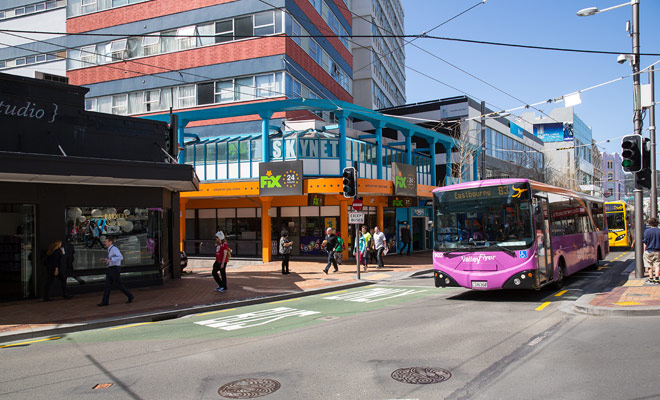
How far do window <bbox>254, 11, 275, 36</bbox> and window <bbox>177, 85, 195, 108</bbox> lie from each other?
5281 millimetres

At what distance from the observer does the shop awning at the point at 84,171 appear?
10539 mm

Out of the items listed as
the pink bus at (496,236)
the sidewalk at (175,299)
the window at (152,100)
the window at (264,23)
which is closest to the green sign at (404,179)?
the sidewalk at (175,299)

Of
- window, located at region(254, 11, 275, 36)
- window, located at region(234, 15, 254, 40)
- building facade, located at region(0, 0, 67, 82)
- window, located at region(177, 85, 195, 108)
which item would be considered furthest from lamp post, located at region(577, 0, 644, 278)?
building facade, located at region(0, 0, 67, 82)

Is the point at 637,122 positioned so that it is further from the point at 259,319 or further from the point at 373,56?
the point at 373,56

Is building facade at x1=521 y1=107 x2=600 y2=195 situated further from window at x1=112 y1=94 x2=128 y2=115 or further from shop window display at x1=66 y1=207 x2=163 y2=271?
shop window display at x1=66 y1=207 x2=163 y2=271

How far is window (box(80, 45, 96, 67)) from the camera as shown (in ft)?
102

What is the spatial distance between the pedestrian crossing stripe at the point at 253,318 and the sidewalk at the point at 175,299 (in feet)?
4.42

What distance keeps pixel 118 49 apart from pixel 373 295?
2538 cm

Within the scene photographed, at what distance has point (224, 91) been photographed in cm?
2812

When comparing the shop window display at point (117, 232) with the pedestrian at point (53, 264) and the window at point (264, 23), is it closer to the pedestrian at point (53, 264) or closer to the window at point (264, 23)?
the pedestrian at point (53, 264)

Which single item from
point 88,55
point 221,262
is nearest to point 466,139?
point 221,262

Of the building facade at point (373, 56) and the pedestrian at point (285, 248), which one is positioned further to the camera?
the building facade at point (373, 56)

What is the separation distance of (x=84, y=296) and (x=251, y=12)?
62.1 feet

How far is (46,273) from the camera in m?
12.8
